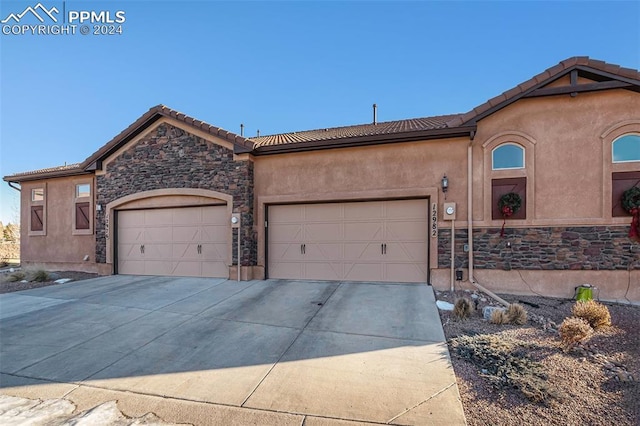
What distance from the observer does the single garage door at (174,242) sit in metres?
9.71

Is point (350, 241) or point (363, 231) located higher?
point (363, 231)

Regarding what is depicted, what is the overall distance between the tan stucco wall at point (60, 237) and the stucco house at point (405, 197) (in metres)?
0.49

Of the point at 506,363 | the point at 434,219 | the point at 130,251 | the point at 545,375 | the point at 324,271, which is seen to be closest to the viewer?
the point at 545,375

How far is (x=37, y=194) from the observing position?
12953mm

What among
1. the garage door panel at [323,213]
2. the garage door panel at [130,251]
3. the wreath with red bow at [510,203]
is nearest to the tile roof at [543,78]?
the wreath with red bow at [510,203]

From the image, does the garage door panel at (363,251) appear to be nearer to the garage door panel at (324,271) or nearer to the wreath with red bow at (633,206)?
the garage door panel at (324,271)

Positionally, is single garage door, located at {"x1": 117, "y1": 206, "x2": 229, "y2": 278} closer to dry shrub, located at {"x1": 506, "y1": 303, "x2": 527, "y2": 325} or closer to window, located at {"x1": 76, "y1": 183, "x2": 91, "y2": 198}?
window, located at {"x1": 76, "y1": 183, "x2": 91, "y2": 198}

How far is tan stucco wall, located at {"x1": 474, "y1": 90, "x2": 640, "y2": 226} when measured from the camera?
23.2 feet

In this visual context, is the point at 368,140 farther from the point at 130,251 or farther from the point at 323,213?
the point at 130,251

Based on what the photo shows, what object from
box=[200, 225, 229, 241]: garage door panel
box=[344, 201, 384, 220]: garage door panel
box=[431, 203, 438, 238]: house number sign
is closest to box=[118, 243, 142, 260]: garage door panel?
box=[200, 225, 229, 241]: garage door panel

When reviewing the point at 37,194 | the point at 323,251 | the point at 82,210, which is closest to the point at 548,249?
the point at 323,251

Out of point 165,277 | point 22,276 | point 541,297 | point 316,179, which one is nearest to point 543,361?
point 541,297

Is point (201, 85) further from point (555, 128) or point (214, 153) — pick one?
point (555, 128)

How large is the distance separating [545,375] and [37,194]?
18.0 metres
